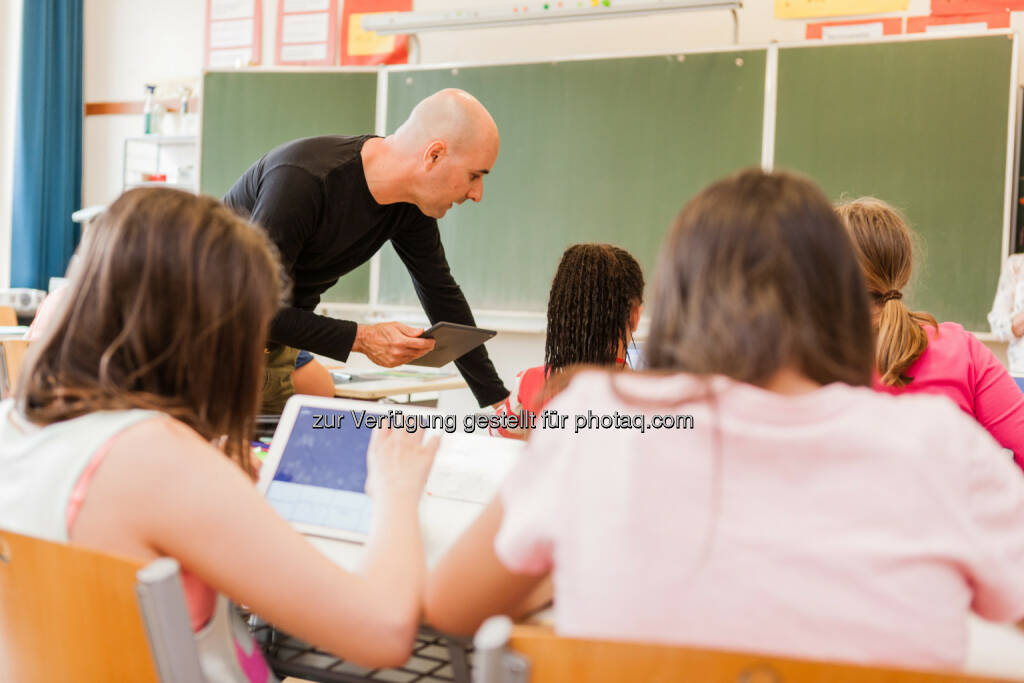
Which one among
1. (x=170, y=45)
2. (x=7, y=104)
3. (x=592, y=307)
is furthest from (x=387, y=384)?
(x=7, y=104)

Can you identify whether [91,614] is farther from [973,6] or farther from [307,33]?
[307,33]

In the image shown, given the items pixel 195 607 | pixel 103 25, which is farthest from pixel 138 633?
pixel 103 25

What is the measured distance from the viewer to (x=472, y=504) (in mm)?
1281

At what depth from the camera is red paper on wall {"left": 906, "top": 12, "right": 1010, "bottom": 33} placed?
154 inches

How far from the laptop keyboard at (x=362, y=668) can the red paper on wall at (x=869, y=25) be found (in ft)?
12.5

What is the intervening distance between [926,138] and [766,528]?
3.59m

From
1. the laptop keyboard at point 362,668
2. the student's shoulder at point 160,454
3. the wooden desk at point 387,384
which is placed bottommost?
the laptop keyboard at point 362,668

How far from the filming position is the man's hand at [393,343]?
2107mm

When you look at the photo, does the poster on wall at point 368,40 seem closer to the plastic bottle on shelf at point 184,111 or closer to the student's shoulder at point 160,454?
the plastic bottle on shelf at point 184,111

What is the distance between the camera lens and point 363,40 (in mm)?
4902

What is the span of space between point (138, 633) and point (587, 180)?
12.4ft

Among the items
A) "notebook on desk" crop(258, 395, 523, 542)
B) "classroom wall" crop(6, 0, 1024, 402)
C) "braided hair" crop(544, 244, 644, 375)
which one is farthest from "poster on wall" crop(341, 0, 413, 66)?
"notebook on desk" crop(258, 395, 523, 542)

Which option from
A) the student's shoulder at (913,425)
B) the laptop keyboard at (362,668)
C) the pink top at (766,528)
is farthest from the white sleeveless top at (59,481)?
the student's shoulder at (913,425)

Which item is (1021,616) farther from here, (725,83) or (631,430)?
(725,83)
